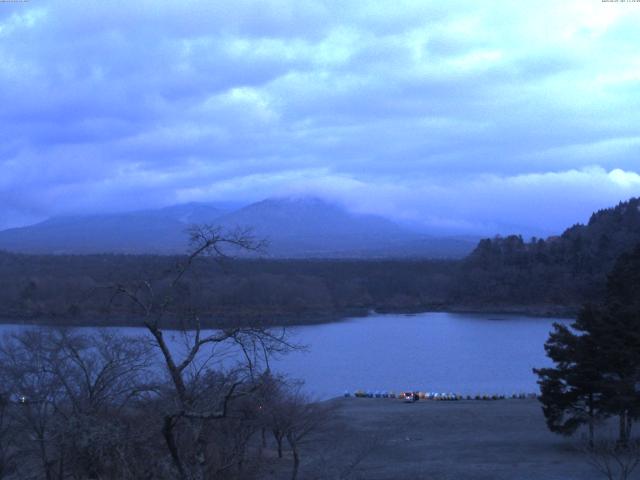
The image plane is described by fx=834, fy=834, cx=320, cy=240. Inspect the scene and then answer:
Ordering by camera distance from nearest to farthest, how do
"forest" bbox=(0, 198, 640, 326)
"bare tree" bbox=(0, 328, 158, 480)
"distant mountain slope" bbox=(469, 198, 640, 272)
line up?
"bare tree" bbox=(0, 328, 158, 480), "forest" bbox=(0, 198, 640, 326), "distant mountain slope" bbox=(469, 198, 640, 272)

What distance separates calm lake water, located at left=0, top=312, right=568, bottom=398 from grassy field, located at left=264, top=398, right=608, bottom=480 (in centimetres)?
253

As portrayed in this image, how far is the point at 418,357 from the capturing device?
35.9m

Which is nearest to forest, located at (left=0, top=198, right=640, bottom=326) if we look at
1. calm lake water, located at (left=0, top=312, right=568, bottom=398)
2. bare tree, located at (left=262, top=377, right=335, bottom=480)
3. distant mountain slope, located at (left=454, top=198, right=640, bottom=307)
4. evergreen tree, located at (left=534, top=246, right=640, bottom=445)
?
distant mountain slope, located at (left=454, top=198, right=640, bottom=307)

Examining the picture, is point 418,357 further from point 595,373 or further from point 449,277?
point 449,277

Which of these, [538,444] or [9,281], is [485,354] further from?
[9,281]

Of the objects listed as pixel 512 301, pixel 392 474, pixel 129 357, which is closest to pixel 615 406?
pixel 392 474

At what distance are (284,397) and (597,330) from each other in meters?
6.02

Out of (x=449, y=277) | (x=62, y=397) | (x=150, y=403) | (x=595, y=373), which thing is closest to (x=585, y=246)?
(x=449, y=277)

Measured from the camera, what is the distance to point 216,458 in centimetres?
729

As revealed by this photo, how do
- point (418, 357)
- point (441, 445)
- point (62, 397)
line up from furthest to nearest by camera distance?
1. point (418, 357)
2. point (441, 445)
3. point (62, 397)

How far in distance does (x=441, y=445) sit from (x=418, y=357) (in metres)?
17.7

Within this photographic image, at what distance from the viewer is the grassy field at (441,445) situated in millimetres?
14453

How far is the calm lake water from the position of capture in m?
29.2

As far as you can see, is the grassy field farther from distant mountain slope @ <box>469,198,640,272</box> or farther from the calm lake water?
distant mountain slope @ <box>469,198,640,272</box>
